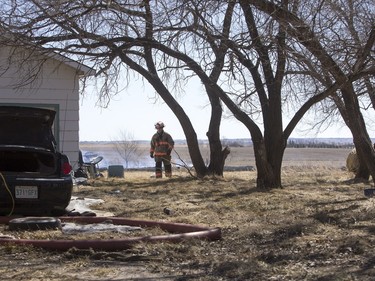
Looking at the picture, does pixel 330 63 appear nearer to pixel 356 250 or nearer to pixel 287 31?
pixel 287 31

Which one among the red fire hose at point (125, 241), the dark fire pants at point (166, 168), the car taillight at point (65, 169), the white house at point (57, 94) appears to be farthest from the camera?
the dark fire pants at point (166, 168)

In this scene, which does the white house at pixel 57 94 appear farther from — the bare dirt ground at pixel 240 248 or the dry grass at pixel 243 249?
the dry grass at pixel 243 249

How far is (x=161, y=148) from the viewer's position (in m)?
20.4

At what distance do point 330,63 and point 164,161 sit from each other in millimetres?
10866

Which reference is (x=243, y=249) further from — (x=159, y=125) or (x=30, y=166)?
(x=159, y=125)

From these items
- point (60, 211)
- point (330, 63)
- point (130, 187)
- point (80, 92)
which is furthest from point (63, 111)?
point (330, 63)

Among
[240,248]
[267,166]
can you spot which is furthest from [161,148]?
[240,248]

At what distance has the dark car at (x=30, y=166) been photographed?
30.2 ft

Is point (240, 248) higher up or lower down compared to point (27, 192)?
lower down

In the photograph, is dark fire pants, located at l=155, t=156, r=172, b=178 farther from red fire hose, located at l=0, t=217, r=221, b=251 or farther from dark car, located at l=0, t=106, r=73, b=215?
red fire hose, located at l=0, t=217, r=221, b=251

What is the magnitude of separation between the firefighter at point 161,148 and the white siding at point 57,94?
2.99 m

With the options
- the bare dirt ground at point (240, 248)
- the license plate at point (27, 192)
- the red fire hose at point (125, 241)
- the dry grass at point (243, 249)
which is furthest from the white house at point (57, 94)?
the red fire hose at point (125, 241)

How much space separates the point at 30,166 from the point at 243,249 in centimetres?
419

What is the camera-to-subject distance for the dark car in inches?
363
